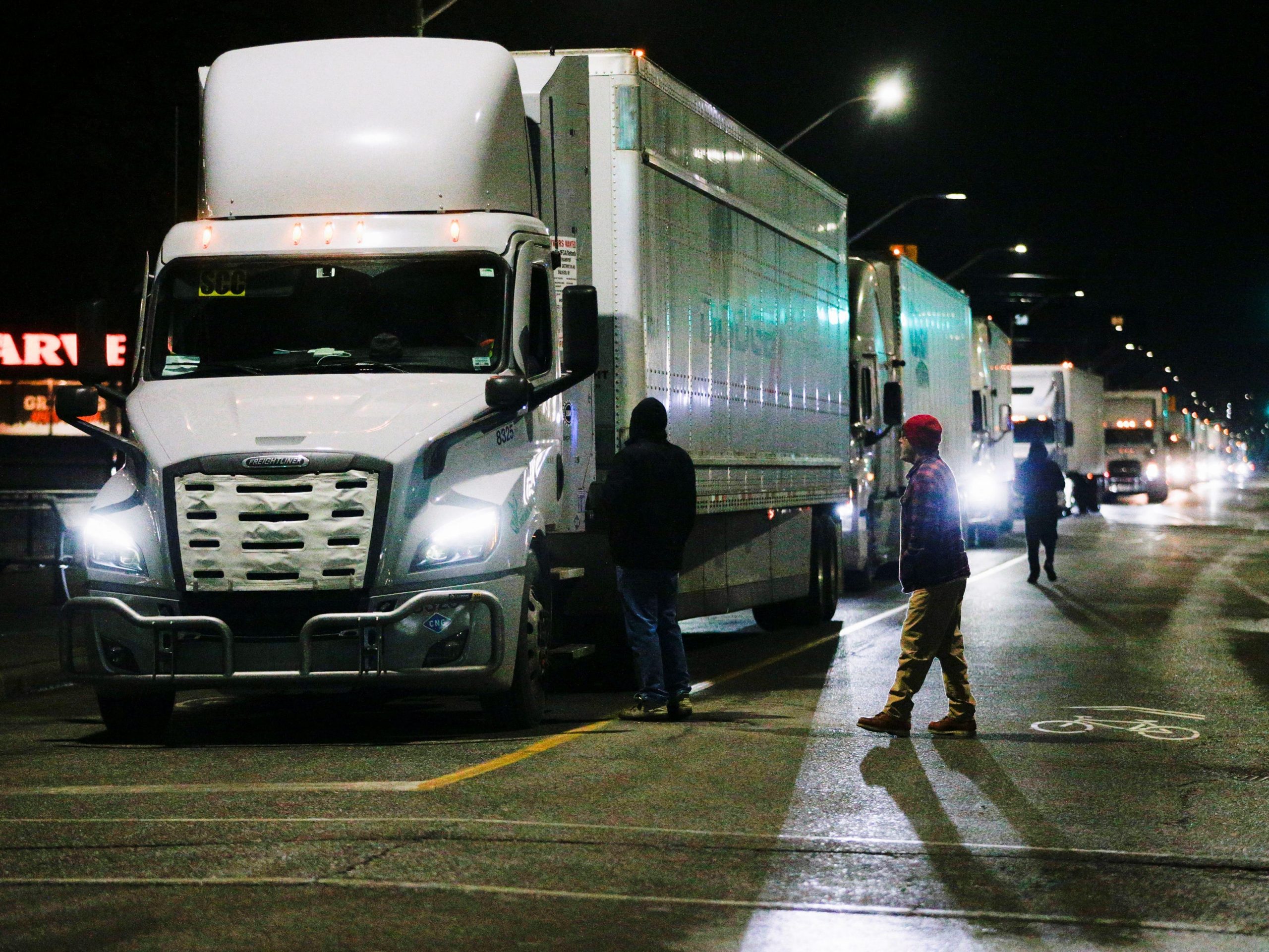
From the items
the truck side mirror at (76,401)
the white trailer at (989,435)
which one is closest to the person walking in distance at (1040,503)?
the white trailer at (989,435)

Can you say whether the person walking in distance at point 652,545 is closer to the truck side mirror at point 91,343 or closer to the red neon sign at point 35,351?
the truck side mirror at point 91,343

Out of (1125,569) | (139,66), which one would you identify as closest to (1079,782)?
(139,66)

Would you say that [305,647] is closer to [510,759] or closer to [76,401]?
[510,759]

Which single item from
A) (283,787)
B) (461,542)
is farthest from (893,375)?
Answer: (283,787)

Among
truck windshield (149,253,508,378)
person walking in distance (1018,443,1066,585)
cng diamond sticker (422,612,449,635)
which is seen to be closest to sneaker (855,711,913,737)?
cng diamond sticker (422,612,449,635)

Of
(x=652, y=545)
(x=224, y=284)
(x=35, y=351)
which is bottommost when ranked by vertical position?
(x=652, y=545)

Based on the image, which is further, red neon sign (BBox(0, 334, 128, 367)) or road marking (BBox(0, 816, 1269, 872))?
red neon sign (BBox(0, 334, 128, 367))

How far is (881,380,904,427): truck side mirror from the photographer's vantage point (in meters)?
21.7

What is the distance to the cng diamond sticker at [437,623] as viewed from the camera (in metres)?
9.55

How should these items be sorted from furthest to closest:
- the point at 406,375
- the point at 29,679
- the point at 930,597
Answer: the point at 29,679
the point at 930,597
the point at 406,375

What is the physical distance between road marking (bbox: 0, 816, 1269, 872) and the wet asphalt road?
0.02 m

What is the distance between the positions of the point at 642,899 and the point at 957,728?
4.52m

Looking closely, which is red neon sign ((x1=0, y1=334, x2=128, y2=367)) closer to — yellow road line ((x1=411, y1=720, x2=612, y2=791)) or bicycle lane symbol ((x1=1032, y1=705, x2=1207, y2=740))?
yellow road line ((x1=411, y1=720, x2=612, y2=791))

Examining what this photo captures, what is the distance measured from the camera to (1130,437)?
68.9 m
